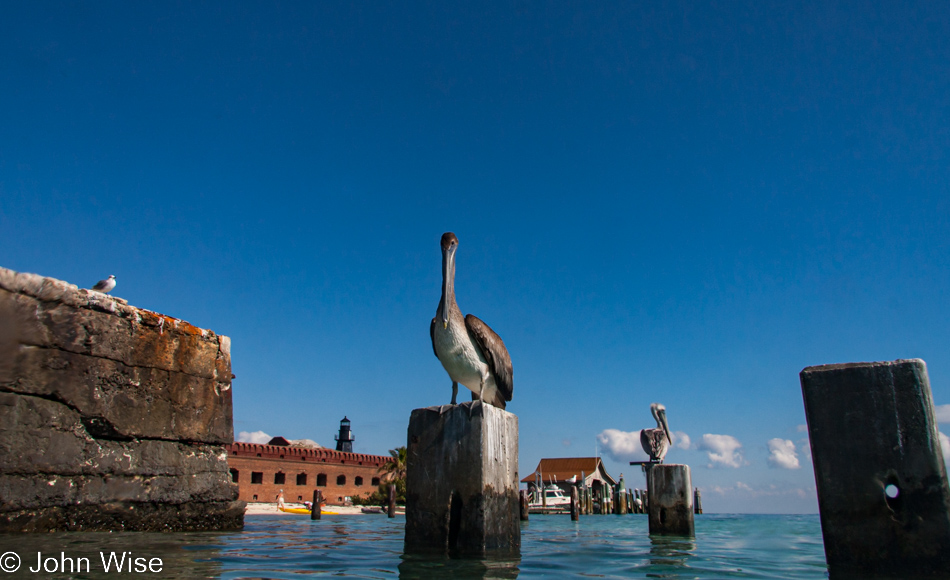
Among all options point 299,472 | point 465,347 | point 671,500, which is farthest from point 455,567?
point 299,472

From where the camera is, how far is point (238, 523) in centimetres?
860

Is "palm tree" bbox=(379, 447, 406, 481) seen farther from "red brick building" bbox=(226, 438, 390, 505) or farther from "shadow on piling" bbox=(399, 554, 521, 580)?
"shadow on piling" bbox=(399, 554, 521, 580)

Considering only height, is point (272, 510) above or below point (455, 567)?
below

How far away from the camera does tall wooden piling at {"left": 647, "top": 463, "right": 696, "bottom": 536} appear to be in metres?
9.55

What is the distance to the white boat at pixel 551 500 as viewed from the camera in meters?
38.6

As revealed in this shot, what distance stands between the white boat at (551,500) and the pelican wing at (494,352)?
35.4 m

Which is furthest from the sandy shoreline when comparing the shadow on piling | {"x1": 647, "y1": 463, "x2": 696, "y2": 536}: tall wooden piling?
the shadow on piling

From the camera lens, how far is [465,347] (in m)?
5.61

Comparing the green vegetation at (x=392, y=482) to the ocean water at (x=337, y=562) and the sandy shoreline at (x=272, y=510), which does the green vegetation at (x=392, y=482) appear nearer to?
the sandy shoreline at (x=272, y=510)

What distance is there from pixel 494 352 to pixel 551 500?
119 feet

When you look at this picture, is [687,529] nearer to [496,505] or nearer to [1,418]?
[496,505]

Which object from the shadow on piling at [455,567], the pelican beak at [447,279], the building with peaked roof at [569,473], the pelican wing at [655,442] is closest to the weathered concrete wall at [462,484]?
the shadow on piling at [455,567]

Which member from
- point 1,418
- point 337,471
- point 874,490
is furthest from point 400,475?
point 874,490

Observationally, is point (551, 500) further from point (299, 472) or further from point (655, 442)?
point (655, 442)
